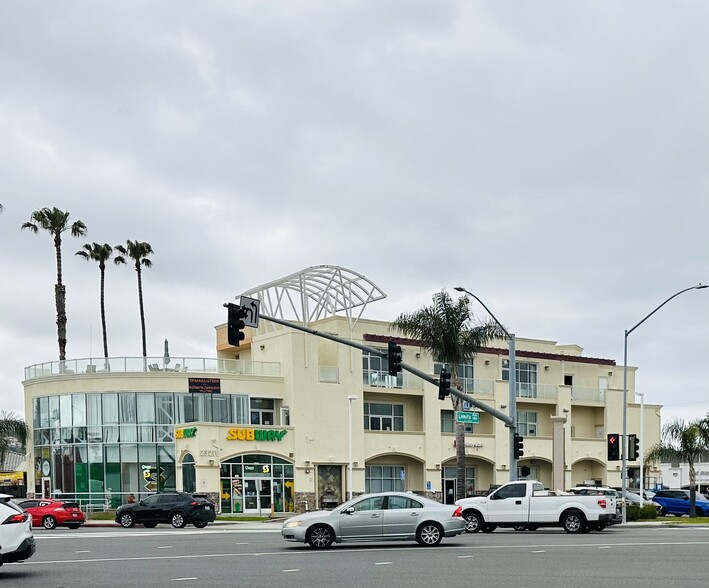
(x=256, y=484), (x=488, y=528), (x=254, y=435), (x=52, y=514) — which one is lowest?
(x=256, y=484)

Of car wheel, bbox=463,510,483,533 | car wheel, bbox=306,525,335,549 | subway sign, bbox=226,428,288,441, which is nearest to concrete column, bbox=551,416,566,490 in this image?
subway sign, bbox=226,428,288,441

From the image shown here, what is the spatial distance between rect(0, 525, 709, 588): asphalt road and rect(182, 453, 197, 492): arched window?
1155 inches

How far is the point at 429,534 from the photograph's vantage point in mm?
26594

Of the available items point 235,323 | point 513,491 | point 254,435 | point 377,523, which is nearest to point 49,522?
point 235,323

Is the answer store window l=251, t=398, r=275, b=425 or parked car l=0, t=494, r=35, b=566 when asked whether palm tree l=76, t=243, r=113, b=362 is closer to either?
store window l=251, t=398, r=275, b=425

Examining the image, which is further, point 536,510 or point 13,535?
point 536,510

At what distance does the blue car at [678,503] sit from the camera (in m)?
53.7

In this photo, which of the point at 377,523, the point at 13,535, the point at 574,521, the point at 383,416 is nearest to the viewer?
the point at 13,535

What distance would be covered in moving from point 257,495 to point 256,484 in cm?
63

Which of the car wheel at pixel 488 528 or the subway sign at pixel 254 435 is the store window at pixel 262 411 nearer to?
the subway sign at pixel 254 435

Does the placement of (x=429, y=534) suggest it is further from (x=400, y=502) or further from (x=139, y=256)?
(x=139, y=256)

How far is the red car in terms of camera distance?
144 feet

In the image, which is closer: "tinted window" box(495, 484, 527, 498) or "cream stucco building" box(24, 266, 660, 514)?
"tinted window" box(495, 484, 527, 498)

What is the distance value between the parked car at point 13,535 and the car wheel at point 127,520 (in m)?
25.6
